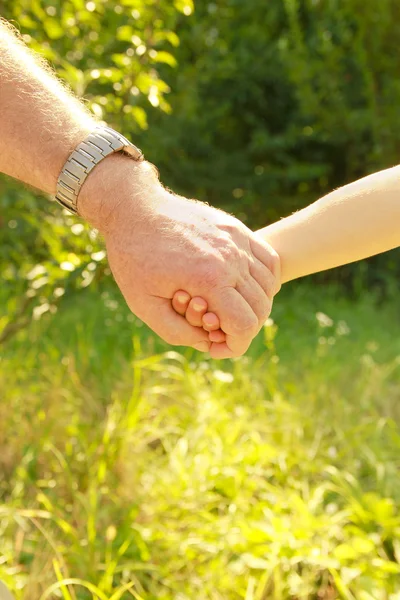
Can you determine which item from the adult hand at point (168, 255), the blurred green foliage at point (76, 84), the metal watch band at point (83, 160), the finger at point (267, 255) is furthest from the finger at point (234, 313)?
the blurred green foliage at point (76, 84)

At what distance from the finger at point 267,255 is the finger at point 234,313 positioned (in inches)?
4.9

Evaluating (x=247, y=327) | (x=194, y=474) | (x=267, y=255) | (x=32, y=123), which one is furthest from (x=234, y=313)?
(x=194, y=474)

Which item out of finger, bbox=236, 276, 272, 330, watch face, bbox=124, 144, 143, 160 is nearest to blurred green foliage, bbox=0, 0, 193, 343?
watch face, bbox=124, 144, 143, 160

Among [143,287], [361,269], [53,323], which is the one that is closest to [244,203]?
[361,269]

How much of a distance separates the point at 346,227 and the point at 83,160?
0.57 m

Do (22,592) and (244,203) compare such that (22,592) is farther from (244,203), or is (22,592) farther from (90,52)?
(244,203)

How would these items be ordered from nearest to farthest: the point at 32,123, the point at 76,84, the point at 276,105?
the point at 32,123
the point at 76,84
the point at 276,105

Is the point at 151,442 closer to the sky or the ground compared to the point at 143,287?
closer to the ground

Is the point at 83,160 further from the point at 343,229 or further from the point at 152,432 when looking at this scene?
the point at 152,432

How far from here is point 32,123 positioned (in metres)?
1.46

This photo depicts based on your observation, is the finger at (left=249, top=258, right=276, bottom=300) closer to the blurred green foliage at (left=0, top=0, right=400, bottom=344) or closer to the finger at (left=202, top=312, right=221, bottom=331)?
the finger at (left=202, top=312, right=221, bottom=331)

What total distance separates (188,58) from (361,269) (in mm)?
1906

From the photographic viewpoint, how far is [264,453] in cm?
243

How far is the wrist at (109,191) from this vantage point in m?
1.48
